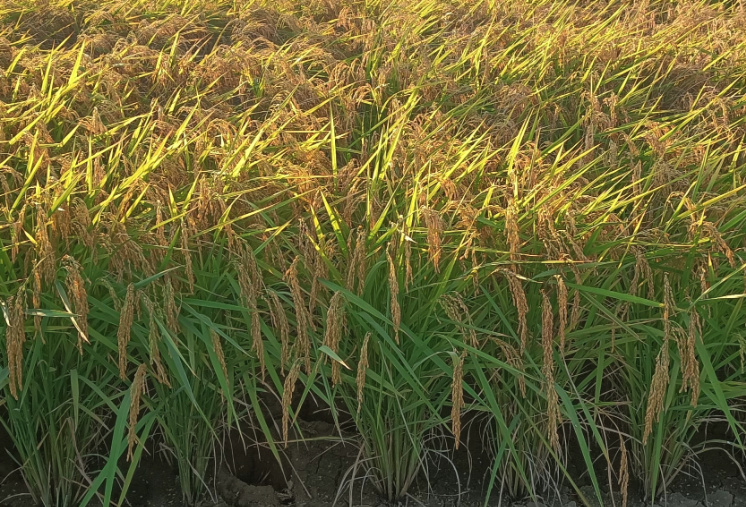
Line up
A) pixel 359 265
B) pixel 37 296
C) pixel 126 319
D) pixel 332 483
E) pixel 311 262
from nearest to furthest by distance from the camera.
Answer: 1. pixel 126 319
2. pixel 37 296
3. pixel 359 265
4. pixel 311 262
5. pixel 332 483

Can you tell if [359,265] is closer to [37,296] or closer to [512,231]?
[512,231]

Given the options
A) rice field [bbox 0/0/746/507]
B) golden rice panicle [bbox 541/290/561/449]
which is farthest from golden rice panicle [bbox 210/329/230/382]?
golden rice panicle [bbox 541/290/561/449]

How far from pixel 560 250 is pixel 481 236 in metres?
0.21

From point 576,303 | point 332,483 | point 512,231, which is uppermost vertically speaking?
point 512,231

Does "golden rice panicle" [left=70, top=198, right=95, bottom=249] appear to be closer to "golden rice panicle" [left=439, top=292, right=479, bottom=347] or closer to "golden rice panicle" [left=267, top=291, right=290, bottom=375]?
"golden rice panicle" [left=267, top=291, right=290, bottom=375]

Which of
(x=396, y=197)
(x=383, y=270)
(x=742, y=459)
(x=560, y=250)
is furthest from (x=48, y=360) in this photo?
(x=742, y=459)

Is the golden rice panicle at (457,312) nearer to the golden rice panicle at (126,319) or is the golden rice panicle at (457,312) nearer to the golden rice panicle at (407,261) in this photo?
the golden rice panicle at (407,261)

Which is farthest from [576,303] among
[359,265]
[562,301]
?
[359,265]

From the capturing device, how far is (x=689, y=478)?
2.17 m

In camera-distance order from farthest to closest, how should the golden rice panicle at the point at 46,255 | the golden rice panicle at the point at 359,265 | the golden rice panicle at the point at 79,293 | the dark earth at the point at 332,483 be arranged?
the dark earth at the point at 332,483 → the golden rice panicle at the point at 359,265 → the golden rice panicle at the point at 46,255 → the golden rice panicle at the point at 79,293

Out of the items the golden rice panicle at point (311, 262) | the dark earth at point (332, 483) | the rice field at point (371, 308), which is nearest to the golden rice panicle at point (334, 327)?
the rice field at point (371, 308)

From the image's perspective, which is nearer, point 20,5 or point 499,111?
point 499,111

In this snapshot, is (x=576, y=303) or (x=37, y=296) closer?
(x=37, y=296)

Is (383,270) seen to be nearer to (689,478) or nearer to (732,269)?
(732,269)
